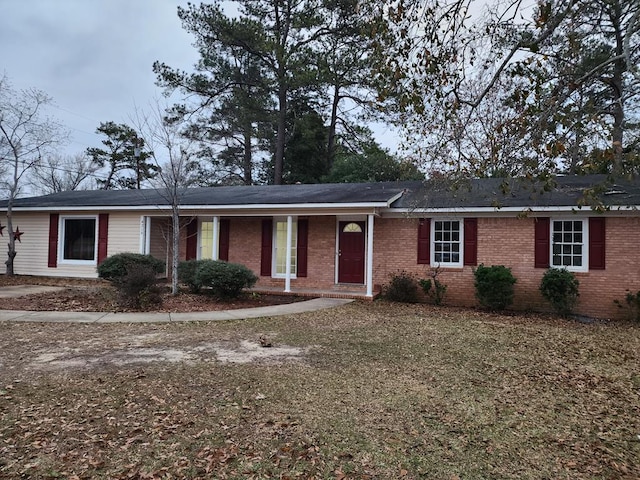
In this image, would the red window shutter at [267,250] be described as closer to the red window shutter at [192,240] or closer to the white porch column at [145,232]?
the red window shutter at [192,240]

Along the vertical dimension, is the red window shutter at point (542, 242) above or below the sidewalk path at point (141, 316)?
above

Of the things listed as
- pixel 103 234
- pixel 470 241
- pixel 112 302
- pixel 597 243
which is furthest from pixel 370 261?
pixel 103 234

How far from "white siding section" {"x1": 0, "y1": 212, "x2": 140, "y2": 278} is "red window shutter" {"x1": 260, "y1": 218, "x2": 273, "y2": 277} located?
442cm

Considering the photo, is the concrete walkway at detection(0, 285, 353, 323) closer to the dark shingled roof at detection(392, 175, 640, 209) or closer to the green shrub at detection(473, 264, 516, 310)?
the green shrub at detection(473, 264, 516, 310)

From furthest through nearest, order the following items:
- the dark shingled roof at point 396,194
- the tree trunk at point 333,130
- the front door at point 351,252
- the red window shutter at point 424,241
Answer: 1. the tree trunk at point 333,130
2. the front door at point 351,252
3. the red window shutter at point 424,241
4. the dark shingled roof at point 396,194

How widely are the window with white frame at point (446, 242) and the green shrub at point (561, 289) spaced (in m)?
2.25

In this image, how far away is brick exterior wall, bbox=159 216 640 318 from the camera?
1034 cm

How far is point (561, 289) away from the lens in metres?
10.2

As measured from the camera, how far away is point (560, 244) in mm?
10945

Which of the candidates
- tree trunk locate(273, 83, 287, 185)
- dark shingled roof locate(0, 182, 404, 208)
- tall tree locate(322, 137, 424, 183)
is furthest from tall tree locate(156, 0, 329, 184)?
dark shingled roof locate(0, 182, 404, 208)

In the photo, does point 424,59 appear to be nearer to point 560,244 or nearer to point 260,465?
point 260,465

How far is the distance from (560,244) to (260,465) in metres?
10.4

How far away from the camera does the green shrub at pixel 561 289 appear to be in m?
10.2

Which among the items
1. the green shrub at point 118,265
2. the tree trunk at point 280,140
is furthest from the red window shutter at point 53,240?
the tree trunk at point 280,140
